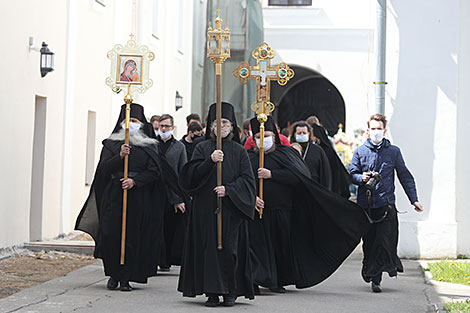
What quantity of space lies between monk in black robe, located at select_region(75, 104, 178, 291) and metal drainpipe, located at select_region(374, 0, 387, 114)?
4.35 m

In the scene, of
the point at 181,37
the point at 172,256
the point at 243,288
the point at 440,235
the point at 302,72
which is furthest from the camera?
the point at 302,72

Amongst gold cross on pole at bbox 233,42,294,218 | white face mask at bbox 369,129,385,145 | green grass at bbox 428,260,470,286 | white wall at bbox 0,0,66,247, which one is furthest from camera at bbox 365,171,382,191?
white wall at bbox 0,0,66,247

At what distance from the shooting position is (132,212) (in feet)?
36.7

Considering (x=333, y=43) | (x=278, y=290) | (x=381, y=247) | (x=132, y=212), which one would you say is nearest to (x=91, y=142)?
(x=132, y=212)

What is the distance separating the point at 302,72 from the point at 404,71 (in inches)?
764

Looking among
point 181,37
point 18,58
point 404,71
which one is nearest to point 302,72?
point 181,37

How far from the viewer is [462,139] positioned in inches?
614

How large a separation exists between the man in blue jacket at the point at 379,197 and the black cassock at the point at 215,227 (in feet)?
6.15

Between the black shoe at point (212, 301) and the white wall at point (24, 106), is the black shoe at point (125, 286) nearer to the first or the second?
the black shoe at point (212, 301)

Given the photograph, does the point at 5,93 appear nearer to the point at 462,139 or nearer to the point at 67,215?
the point at 67,215

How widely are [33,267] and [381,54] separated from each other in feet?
19.4

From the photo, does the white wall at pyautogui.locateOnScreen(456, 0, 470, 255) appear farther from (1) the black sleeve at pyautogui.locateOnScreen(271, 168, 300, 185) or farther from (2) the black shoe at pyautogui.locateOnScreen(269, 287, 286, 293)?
(2) the black shoe at pyautogui.locateOnScreen(269, 287, 286, 293)

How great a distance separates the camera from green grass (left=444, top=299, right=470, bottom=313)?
9.36 m

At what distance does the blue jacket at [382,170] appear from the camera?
37.7 ft
